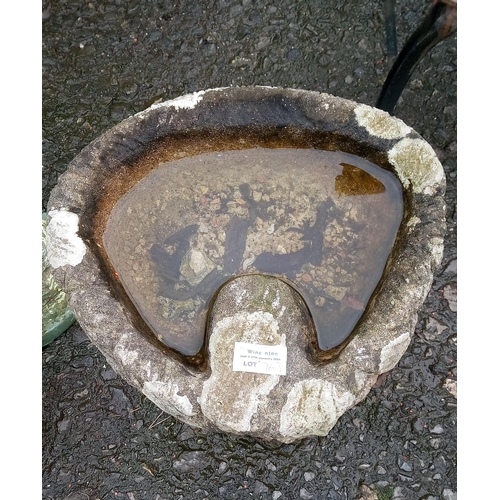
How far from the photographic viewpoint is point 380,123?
1.58 m

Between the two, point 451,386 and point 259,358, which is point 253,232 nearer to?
point 259,358

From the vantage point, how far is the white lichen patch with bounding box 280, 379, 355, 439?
1380mm

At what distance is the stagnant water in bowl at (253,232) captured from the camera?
168cm

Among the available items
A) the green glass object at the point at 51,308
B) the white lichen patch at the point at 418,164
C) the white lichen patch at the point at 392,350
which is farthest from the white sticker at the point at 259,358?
the green glass object at the point at 51,308

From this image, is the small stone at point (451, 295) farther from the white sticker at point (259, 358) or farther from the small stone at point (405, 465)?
the white sticker at point (259, 358)

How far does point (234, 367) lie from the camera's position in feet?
4.75

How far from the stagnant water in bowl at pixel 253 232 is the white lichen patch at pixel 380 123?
0.43ft

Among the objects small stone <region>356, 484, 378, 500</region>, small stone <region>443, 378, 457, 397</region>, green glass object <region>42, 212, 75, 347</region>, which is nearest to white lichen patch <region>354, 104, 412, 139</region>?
small stone <region>443, 378, 457, 397</region>

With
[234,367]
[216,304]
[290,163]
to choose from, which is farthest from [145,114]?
[234,367]

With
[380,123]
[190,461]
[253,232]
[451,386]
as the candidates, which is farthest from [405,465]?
[380,123]

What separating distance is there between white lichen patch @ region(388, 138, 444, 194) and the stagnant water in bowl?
7cm

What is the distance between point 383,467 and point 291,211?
114 cm

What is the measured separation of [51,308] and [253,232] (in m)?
0.95

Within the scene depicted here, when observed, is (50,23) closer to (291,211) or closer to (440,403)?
(291,211)
